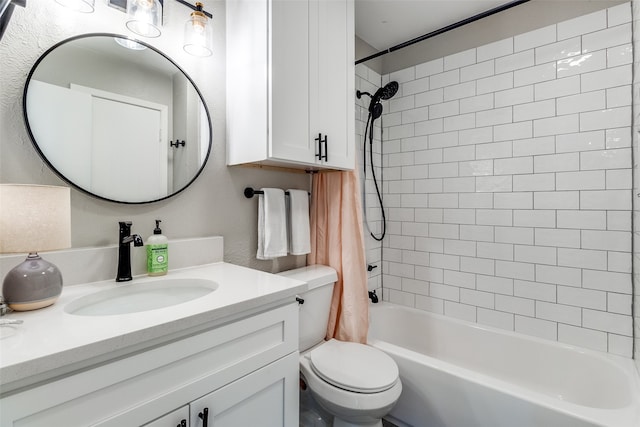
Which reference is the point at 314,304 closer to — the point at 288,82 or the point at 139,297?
the point at 139,297

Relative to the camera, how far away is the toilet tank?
1.53 m

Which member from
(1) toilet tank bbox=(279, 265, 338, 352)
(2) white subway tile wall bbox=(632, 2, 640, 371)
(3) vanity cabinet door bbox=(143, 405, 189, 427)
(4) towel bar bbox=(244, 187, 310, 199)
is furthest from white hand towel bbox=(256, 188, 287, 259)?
(2) white subway tile wall bbox=(632, 2, 640, 371)

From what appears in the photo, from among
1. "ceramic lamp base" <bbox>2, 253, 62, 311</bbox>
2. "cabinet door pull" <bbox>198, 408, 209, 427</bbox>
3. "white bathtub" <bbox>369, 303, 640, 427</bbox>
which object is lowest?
"white bathtub" <bbox>369, 303, 640, 427</bbox>

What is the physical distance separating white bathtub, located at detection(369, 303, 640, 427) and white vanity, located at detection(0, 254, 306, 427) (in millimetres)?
747

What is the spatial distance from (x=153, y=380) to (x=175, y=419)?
135mm

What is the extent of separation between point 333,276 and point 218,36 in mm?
1386

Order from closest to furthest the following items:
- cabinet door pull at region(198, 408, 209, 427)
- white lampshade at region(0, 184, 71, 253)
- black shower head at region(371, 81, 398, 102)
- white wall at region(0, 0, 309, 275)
A: white lampshade at region(0, 184, 71, 253) → cabinet door pull at region(198, 408, 209, 427) → white wall at region(0, 0, 309, 275) → black shower head at region(371, 81, 398, 102)

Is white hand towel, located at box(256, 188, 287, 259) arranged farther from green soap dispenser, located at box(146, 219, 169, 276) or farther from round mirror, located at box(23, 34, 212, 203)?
green soap dispenser, located at box(146, 219, 169, 276)

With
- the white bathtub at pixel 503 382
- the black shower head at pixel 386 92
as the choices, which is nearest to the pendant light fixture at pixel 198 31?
the black shower head at pixel 386 92

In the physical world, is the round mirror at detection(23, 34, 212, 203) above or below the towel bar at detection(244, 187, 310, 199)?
above

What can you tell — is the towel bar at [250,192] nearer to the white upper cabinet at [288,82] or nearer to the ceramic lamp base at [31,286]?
the white upper cabinet at [288,82]

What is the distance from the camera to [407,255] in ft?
7.71

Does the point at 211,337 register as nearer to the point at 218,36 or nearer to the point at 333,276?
the point at 333,276

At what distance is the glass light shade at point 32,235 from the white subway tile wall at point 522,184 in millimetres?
1911
